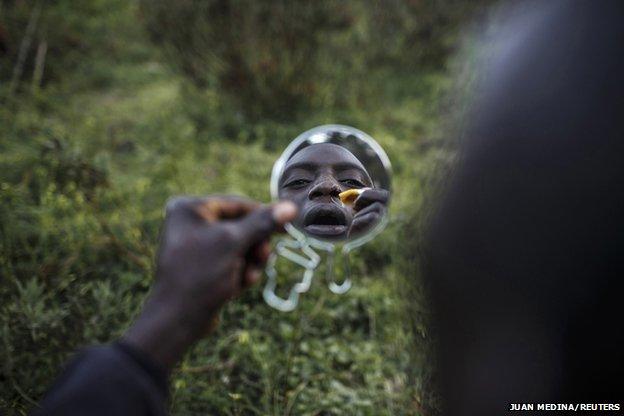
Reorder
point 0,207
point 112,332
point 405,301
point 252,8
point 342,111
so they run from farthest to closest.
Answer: point 342,111 < point 252,8 < point 0,207 < point 112,332 < point 405,301

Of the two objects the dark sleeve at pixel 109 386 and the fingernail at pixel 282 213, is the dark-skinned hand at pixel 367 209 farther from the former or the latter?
the dark sleeve at pixel 109 386

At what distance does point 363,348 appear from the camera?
8.23ft

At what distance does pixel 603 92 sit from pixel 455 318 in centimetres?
57

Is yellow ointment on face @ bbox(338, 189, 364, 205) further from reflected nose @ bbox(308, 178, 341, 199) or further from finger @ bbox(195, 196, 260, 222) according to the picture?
finger @ bbox(195, 196, 260, 222)

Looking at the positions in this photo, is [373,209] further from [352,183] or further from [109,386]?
[109,386]

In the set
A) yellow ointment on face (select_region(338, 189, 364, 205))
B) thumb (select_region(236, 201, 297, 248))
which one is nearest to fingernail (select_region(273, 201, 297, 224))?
thumb (select_region(236, 201, 297, 248))

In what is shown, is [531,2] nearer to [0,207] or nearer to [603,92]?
[603,92]

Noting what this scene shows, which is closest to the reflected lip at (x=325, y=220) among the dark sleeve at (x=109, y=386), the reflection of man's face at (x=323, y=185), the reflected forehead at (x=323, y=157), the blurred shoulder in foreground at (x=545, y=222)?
the reflection of man's face at (x=323, y=185)

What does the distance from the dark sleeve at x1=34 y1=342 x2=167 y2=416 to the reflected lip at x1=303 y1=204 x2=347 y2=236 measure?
29.5 inches

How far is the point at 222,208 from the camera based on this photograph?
1.00 m

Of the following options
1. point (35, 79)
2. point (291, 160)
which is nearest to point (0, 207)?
point (291, 160)

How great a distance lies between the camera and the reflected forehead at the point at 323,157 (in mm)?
1564

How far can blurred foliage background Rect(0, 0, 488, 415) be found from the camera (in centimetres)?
210

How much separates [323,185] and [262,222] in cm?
54
